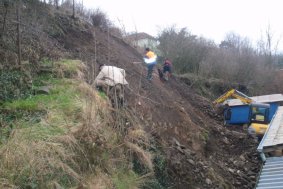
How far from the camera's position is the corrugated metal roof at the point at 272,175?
6.34m

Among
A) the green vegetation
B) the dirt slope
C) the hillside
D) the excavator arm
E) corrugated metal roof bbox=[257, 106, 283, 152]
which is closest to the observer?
the green vegetation

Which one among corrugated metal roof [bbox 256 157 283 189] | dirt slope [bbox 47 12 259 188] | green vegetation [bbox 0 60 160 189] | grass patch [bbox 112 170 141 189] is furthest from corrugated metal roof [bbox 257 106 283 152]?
grass patch [bbox 112 170 141 189]

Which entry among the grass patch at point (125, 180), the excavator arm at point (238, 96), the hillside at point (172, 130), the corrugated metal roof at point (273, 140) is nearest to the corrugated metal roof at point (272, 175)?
the corrugated metal roof at point (273, 140)

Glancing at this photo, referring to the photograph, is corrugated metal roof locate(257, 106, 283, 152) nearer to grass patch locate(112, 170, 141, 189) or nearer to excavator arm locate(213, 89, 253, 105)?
grass patch locate(112, 170, 141, 189)

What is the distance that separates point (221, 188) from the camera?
28.1ft

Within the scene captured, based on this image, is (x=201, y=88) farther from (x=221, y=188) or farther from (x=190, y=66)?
(x=221, y=188)

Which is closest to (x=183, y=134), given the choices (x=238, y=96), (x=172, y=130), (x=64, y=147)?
(x=172, y=130)

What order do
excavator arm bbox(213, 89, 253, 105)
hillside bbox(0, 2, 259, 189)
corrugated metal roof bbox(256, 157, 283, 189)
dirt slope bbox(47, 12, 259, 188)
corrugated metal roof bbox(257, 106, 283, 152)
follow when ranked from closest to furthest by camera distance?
corrugated metal roof bbox(256, 157, 283, 189) → corrugated metal roof bbox(257, 106, 283, 152) → hillside bbox(0, 2, 259, 189) → dirt slope bbox(47, 12, 259, 188) → excavator arm bbox(213, 89, 253, 105)

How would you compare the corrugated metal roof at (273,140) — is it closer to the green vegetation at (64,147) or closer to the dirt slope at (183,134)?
the dirt slope at (183,134)

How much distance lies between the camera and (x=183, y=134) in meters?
11.8

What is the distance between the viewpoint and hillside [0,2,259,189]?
8.26 meters

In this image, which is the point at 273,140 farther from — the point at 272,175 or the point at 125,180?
the point at 125,180

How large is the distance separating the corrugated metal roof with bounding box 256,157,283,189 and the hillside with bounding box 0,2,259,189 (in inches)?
63.8

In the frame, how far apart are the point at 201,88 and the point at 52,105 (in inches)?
765
